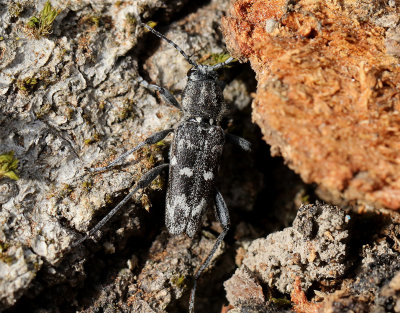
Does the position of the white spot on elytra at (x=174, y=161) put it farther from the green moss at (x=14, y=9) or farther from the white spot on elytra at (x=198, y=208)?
the green moss at (x=14, y=9)

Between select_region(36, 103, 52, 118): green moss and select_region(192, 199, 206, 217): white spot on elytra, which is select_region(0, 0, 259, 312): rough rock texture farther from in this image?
select_region(192, 199, 206, 217): white spot on elytra

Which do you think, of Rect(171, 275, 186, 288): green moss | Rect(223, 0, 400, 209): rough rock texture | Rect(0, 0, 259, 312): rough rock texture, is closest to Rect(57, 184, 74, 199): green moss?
Rect(0, 0, 259, 312): rough rock texture

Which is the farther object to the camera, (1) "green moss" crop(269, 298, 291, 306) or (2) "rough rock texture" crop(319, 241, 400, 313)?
(1) "green moss" crop(269, 298, 291, 306)

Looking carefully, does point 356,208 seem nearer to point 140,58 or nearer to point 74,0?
point 140,58

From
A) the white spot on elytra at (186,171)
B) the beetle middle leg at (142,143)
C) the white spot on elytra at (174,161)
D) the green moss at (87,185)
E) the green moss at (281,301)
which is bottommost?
the green moss at (281,301)

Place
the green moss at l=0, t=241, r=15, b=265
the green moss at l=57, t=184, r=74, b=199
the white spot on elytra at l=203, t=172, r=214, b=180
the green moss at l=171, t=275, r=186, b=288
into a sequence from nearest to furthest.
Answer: the green moss at l=0, t=241, r=15, b=265 → the green moss at l=57, t=184, r=74, b=199 → the green moss at l=171, t=275, r=186, b=288 → the white spot on elytra at l=203, t=172, r=214, b=180

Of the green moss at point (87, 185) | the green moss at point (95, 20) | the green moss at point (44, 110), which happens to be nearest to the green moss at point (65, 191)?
the green moss at point (87, 185)
